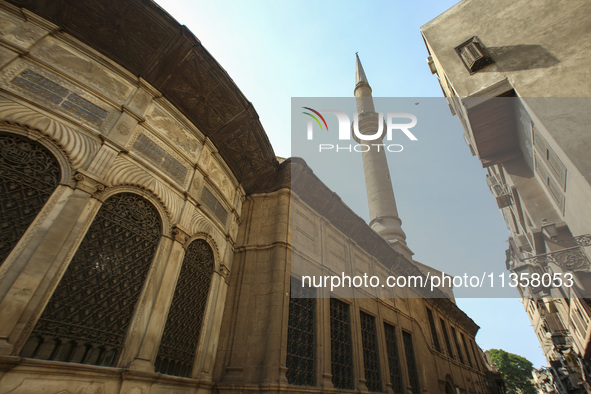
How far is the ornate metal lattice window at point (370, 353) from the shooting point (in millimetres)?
8102

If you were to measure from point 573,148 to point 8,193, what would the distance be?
325 inches

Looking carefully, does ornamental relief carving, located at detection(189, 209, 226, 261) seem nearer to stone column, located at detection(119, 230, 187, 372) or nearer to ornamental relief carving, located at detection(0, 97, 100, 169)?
stone column, located at detection(119, 230, 187, 372)

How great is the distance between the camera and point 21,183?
3.62 metres

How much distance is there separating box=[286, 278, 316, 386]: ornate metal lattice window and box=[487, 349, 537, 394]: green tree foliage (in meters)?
44.8

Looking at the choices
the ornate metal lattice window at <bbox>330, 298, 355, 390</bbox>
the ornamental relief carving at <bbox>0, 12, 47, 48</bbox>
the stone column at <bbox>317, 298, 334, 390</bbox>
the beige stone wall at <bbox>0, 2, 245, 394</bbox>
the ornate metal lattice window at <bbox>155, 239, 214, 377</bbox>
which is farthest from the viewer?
the ornate metal lattice window at <bbox>330, 298, 355, 390</bbox>

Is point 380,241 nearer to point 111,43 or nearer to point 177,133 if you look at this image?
point 177,133

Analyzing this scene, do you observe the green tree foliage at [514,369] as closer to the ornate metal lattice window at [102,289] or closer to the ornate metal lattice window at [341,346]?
the ornate metal lattice window at [341,346]

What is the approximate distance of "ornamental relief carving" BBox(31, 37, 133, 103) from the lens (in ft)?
14.8

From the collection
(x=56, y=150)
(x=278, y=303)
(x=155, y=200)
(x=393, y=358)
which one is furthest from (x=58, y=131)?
(x=393, y=358)

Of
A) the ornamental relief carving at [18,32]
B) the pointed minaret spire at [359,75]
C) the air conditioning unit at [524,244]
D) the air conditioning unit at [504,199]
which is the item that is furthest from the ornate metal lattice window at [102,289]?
the pointed minaret spire at [359,75]

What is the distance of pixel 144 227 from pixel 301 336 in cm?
430

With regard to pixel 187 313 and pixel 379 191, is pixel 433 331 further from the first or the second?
pixel 187 313

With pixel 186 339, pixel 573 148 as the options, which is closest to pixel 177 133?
pixel 186 339

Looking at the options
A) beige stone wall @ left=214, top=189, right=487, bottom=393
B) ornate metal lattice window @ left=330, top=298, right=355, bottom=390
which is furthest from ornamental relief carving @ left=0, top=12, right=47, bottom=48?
ornate metal lattice window @ left=330, top=298, right=355, bottom=390
